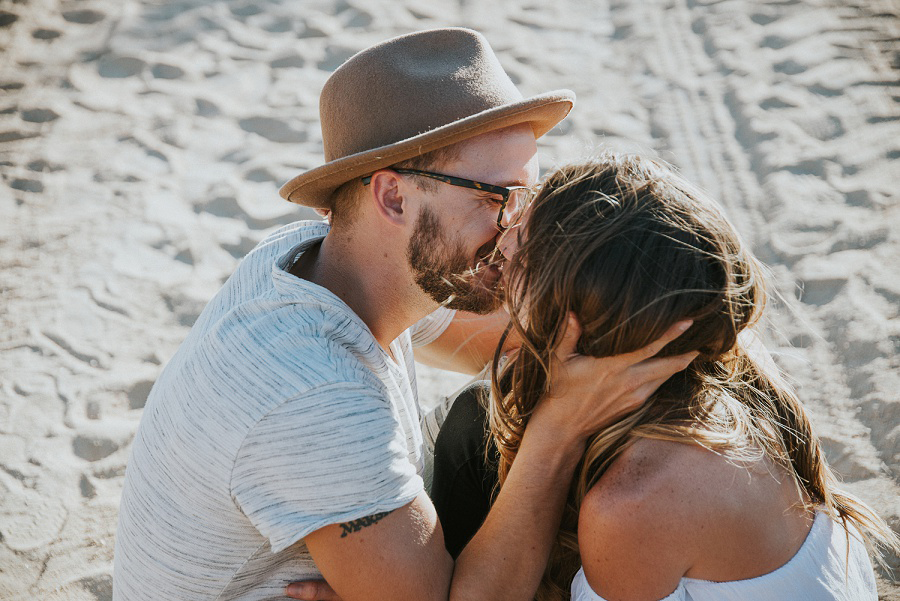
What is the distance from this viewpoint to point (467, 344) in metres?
2.75

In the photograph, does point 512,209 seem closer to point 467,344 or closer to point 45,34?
point 467,344

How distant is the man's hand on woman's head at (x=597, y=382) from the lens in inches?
63.2

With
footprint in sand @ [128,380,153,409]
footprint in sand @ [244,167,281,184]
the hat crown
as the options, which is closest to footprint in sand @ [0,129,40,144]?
footprint in sand @ [244,167,281,184]

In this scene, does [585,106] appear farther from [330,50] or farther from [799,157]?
[330,50]

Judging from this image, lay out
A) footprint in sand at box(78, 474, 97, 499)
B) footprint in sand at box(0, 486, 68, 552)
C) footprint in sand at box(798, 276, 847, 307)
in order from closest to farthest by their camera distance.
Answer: footprint in sand at box(0, 486, 68, 552) → footprint in sand at box(78, 474, 97, 499) → footprint in sand at box(798, 276, 847, 307)

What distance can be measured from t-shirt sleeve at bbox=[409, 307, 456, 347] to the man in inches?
14.9

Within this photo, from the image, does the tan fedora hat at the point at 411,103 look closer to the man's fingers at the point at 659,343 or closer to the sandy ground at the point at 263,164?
the sandy ground at the point at 263,164

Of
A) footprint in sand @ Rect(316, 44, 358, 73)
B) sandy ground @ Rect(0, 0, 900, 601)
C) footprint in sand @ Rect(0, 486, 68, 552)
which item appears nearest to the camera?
footprint in sand @ Rect(0, 486, 68, 552)

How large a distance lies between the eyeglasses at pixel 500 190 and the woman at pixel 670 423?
30 cm

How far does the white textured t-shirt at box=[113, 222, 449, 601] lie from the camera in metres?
1.52

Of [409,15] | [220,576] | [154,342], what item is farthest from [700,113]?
[220,576]

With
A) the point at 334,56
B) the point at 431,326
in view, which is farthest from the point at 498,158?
the point at 334,56

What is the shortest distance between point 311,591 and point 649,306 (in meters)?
1.02

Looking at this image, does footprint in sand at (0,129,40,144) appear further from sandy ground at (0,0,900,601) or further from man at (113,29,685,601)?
man at (113,29,685,601)
